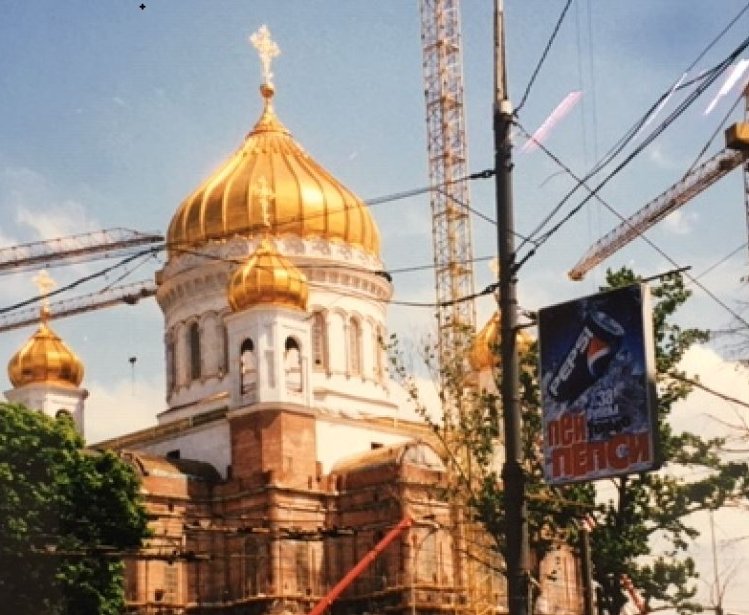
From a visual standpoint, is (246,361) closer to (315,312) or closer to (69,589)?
(315,312)

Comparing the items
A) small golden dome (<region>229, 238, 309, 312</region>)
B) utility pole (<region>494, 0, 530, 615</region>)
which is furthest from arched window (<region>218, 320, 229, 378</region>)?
utility pole (<region>494, 0, 530, 615</region>)

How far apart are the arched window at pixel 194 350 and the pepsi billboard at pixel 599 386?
4144 cm

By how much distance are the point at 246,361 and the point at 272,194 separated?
6.69 metres

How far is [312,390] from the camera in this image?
179 feet

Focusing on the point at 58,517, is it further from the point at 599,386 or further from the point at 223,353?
the point at 599,386

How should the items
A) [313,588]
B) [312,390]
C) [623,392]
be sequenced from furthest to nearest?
1. [312,390]
2. [313,588]
3. [623,392]

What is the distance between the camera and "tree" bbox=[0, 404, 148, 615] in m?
38.5

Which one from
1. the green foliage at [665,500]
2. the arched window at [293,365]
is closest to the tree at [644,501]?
the green foliage at [665,500]

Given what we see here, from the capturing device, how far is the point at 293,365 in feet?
180

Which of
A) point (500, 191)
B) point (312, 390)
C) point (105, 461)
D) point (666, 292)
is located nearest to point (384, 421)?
point (312, 390)

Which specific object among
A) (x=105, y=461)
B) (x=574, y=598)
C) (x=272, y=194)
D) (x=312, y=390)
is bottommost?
(x=574, y=598)

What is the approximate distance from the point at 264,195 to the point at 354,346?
21.6 feet

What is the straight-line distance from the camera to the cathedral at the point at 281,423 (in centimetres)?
4997

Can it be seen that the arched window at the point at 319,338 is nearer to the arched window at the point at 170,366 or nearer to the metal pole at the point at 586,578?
the arched window at the point at 170,366
